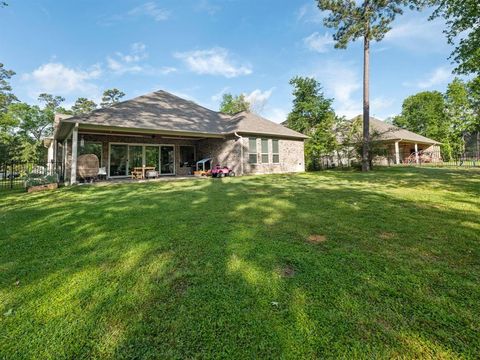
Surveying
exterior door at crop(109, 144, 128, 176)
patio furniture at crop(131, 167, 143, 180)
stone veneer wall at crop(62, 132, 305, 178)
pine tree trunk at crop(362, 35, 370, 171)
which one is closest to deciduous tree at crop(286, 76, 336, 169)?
stone veneer wall at crop(62, 132, 305, 178)

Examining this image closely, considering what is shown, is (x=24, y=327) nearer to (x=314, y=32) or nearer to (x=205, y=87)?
(x=314, y=32)

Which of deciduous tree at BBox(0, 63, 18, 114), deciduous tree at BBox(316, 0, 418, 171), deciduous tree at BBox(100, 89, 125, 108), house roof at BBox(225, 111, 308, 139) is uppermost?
deciduous tree at BBox(100, 89, 125, 108)

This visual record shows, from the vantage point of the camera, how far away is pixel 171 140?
15750 millimetres

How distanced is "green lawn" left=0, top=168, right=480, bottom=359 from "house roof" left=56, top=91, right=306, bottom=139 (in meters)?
8.33

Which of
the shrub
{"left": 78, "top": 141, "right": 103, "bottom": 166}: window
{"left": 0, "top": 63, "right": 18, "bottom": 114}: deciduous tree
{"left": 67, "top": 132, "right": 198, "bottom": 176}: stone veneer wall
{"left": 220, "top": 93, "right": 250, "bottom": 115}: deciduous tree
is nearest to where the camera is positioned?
the shrub

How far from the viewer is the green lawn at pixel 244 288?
58.7 inches

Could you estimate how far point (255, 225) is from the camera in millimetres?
3898

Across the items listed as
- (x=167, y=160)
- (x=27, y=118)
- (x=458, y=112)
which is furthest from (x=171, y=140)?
(x=458, y=112)

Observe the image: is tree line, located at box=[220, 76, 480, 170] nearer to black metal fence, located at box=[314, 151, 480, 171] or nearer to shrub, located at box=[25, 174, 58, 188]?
black metal fence, located at box=[314, 151, 480, 171]

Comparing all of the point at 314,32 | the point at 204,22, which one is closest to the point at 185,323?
the point at 204,22

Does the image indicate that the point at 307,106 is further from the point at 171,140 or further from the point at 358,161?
the point at 171,140

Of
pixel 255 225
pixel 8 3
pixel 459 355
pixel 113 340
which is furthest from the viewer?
pixel 8 3

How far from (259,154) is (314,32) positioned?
968 centimetres

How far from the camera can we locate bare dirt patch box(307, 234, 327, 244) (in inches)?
123
